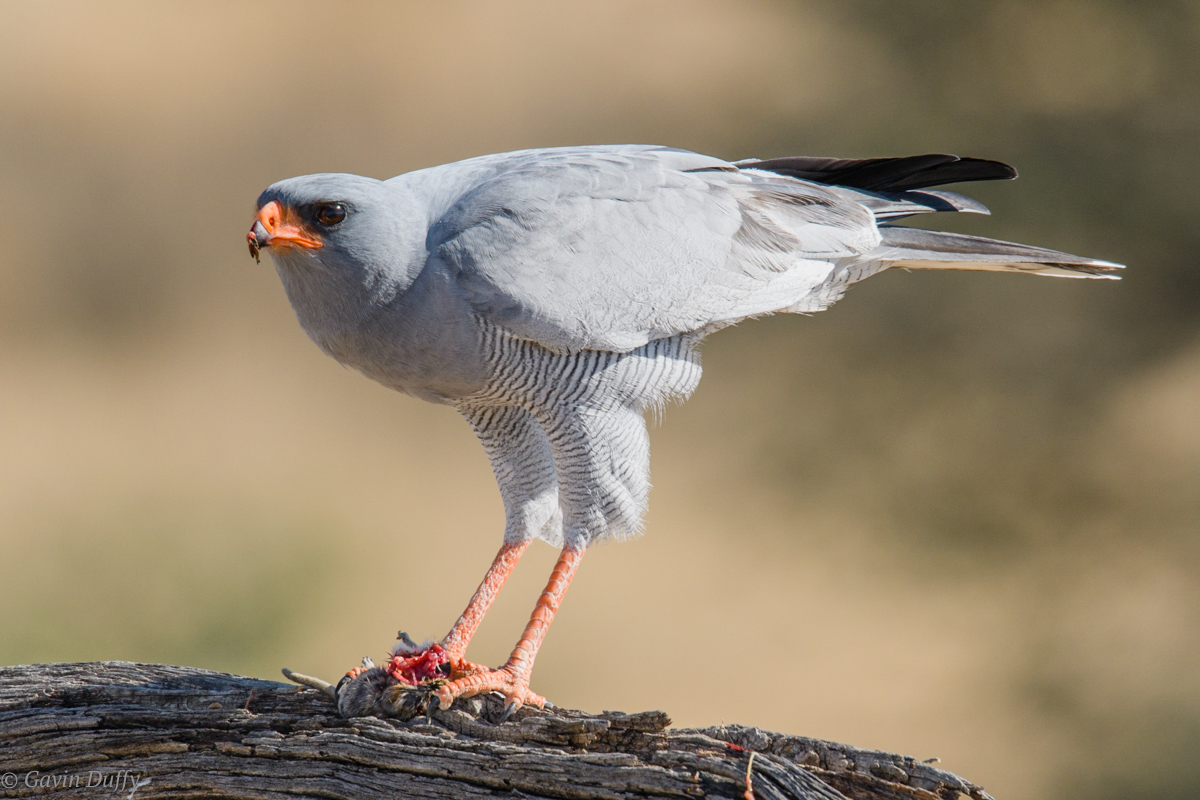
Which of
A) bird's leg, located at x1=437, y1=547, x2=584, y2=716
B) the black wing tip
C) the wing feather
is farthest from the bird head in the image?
the black wing tip

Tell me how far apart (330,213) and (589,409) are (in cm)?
79

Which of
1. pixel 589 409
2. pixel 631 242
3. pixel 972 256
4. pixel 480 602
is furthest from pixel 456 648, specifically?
pixel 972 256

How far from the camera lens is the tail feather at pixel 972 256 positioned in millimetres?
2773

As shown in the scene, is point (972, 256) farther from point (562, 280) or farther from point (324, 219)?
point (324, 219)

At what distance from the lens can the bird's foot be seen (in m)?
2.25

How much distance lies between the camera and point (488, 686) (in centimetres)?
229

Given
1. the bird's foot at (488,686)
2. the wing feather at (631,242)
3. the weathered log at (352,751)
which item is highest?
the wing feather at (631,242)

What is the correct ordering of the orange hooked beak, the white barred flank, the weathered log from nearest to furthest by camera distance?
1. the weathered log
2. the orange hooked beak
3. the white barred flank

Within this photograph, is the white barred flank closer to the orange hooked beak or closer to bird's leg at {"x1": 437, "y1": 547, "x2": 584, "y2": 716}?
bird's leg at {"x1": 437, "y1": 547, "x2": 584, "y2": 716}

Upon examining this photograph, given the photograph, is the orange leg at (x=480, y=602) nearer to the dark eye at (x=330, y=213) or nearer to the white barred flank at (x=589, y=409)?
the white barred flank at (x=589, y=409)

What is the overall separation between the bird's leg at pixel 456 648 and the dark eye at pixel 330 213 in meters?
1.08

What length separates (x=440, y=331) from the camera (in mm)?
2350

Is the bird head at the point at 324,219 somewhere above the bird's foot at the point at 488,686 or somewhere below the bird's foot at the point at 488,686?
above

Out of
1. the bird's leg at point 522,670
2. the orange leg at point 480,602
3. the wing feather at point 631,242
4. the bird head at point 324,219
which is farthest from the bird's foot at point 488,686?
the bird head at point 324,219
